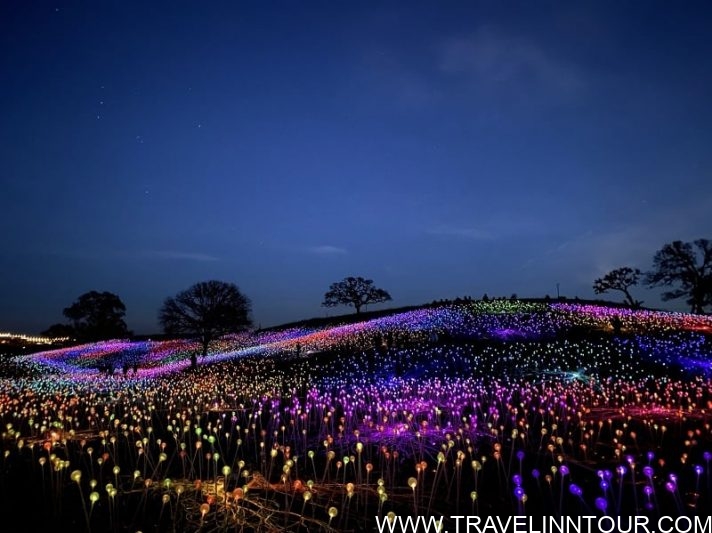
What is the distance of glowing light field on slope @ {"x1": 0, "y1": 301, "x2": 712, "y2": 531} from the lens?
5.64m

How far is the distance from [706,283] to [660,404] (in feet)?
139

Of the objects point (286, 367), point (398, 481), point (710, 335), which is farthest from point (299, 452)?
point (710, 335)

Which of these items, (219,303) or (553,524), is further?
(219,303)

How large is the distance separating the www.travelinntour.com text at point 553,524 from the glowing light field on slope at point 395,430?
188mm

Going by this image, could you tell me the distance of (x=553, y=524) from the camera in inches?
204

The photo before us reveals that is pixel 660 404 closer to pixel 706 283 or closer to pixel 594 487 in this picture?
pixel 594 487

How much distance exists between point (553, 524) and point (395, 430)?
3.88m

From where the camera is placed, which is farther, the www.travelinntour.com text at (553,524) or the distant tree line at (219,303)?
the distant tree line at (219,303)

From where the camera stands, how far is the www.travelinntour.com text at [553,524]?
5.05m

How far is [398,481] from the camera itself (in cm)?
702

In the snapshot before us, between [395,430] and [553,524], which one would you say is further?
[395,430]

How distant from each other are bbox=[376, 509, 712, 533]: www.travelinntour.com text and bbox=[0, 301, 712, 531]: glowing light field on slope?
0.62ft

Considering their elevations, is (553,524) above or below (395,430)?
below

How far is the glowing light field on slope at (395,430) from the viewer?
5.64 m
